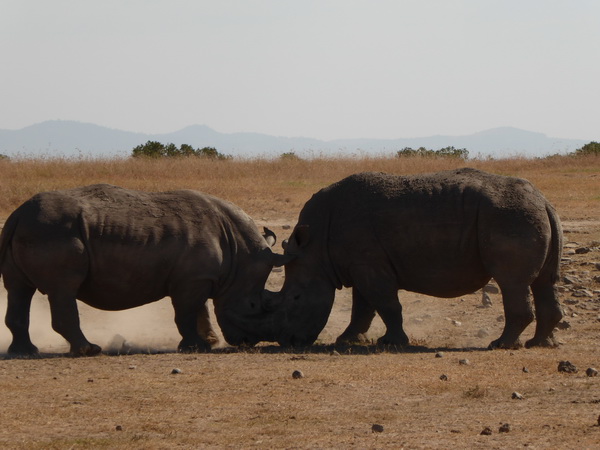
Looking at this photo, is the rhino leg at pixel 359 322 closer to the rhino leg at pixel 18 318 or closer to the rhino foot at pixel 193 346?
the rhino foot at pixel 193 346

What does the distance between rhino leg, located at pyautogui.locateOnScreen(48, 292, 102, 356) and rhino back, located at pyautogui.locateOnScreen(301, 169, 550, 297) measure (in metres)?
2.87

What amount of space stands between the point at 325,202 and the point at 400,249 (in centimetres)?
107

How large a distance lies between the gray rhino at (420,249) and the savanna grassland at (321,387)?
0.47m

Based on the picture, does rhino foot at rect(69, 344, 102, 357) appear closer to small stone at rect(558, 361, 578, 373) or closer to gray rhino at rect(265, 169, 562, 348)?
gray rhino at rect(265, 169, 562, 348)

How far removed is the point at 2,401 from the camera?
8.65 m

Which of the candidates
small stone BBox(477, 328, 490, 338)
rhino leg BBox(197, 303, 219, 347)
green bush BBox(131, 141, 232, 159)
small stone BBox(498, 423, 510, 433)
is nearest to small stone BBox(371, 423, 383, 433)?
small stone BBox(498, 423, 510, 433)

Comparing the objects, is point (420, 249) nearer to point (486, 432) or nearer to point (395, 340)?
point (395, 340)

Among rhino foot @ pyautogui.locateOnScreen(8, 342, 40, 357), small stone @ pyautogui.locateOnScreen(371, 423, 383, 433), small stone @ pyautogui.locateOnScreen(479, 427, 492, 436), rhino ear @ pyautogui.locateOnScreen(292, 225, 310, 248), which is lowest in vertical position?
rhino foot @ pyautogui.locateOnScreen(8, 342, 40, 357)

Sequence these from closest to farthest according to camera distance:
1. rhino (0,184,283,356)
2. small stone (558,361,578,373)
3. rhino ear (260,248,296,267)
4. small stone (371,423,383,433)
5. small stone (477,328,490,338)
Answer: small stone (371,423,383,433)
small stone (558,361,578,373)
rhino (0,184,283,356)
rhino ear (260,248,296,267)
small stone (477,328,490,338)

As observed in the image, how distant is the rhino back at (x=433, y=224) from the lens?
1167cm

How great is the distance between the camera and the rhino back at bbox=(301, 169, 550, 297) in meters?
11.7

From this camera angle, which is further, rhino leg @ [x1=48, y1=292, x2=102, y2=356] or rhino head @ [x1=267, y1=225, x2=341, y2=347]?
rhino head @ [x1=267, y1=225, x2=341, y2=347]

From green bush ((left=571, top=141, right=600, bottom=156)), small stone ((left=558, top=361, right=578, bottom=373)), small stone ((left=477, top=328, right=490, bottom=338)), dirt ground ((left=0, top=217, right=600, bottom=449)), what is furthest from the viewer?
green bush ((left=571, top=141, right=600, bottom=156))

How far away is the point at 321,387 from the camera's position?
9211 millimetres
